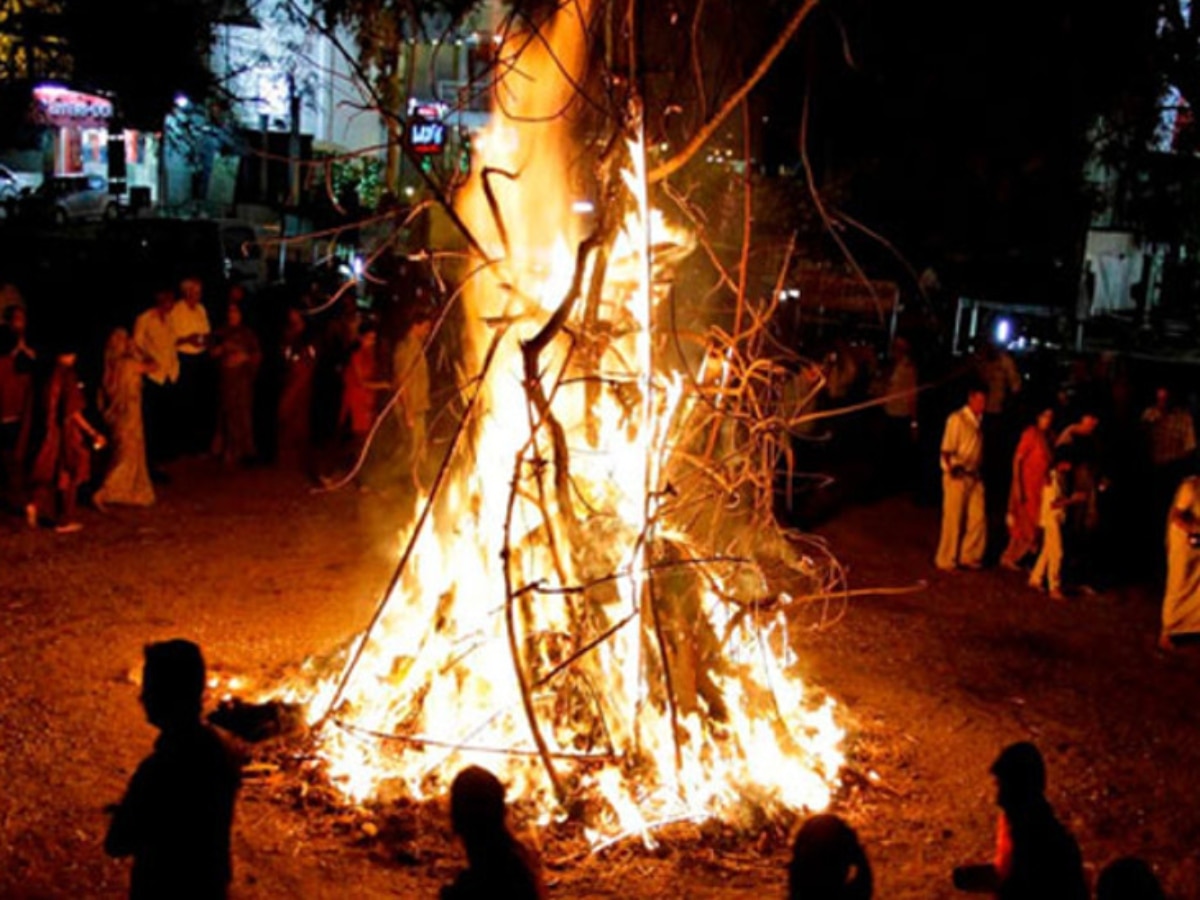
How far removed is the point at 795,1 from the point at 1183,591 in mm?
7831

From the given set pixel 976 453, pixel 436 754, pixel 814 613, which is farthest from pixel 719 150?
pixel 436 754

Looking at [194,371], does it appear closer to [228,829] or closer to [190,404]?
[190,404]

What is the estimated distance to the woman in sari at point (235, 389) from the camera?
14688 mm

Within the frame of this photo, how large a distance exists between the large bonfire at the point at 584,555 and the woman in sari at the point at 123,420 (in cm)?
565

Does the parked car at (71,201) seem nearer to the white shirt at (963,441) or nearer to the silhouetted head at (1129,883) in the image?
the white shirt at (963,441)

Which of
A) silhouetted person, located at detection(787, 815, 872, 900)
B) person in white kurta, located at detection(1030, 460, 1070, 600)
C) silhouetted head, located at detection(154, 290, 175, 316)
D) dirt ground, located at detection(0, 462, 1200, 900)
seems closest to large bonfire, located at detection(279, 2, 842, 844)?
dirt ground, located at detection(0, 462, 1200, 900)

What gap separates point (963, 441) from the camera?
12477 mm

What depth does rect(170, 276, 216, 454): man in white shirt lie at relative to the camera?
1473cm

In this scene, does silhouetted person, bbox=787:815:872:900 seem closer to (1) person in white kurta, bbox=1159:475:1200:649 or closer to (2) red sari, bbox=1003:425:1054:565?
(1) person in white kurta, bbox=1159:475:1200:649

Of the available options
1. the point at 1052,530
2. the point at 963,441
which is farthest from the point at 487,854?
the point at 963,441

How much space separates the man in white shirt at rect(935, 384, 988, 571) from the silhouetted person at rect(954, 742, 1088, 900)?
819cm

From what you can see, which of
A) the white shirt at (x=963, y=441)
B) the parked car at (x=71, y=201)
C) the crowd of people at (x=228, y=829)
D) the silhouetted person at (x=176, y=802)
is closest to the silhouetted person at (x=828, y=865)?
the crowd of people at (x=228, y=829)

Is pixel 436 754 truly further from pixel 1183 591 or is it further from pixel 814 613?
pixel 1183 591

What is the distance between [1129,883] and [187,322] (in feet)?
42.4
